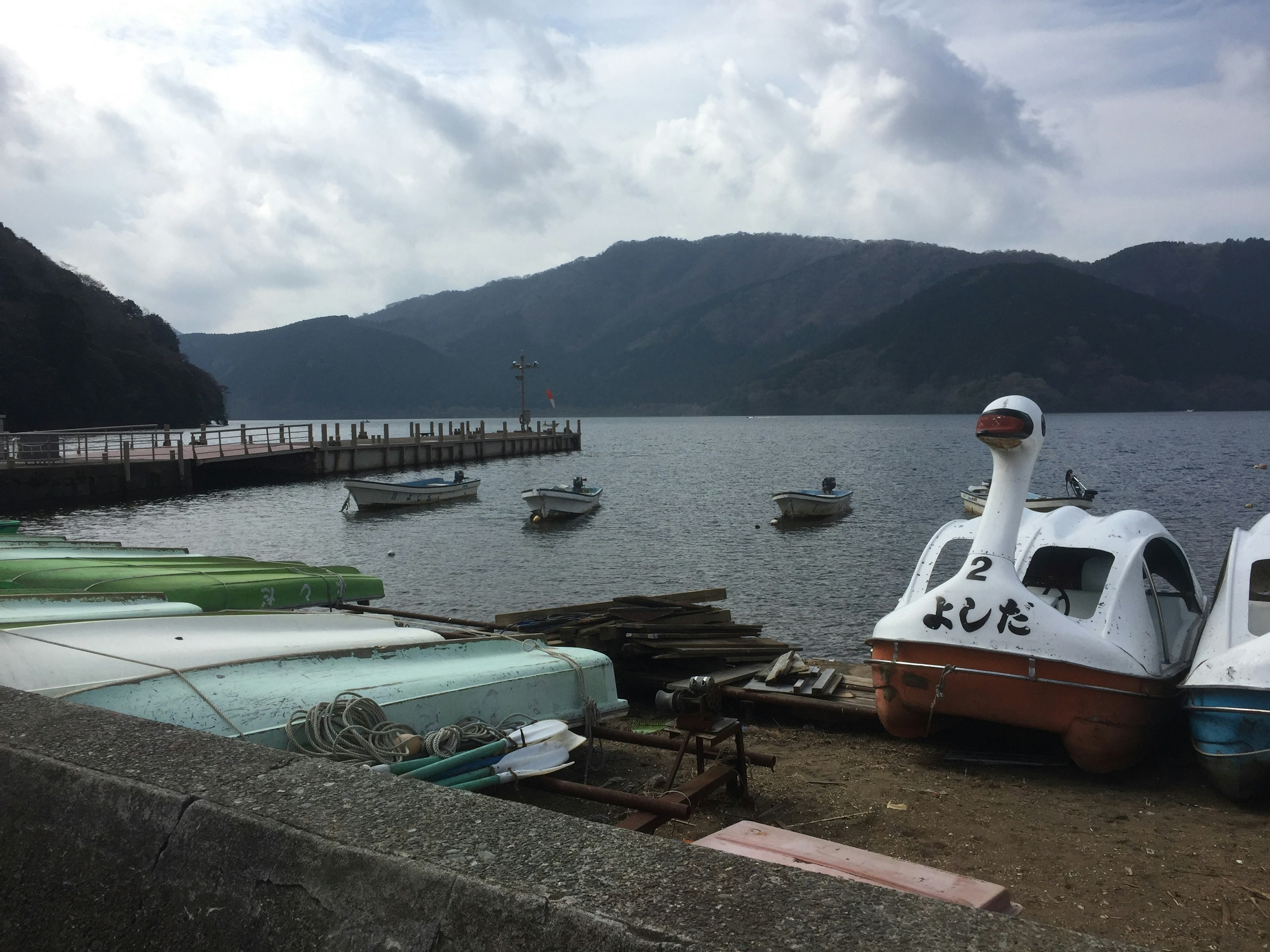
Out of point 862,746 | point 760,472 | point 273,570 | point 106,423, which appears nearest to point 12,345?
point 106,423

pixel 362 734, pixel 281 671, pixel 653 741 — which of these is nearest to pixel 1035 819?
pixel 653 741

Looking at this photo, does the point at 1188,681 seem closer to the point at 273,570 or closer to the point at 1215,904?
the point at 1215,904

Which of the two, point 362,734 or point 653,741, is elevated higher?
point 362,734

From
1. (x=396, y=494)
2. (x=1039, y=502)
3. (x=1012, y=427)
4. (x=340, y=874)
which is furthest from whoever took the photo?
(x=396, y=494)

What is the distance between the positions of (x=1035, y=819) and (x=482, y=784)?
4507 mm

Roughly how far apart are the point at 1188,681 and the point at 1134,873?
258 cm

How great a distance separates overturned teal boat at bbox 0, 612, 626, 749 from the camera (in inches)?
225

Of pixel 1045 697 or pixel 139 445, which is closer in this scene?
pixel 1045 697

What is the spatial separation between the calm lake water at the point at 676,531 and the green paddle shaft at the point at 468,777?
1079 centimetres

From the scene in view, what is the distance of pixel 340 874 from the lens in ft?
8.27

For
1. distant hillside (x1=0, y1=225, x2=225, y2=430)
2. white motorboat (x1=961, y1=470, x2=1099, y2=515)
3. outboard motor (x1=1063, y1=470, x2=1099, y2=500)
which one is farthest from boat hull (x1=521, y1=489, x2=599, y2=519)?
distant hillside (x1=0, y1=225, x2=225, y2=430)

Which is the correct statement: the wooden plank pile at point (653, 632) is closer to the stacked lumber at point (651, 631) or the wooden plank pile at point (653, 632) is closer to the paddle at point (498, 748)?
the stacked lumber at point (651, 631)

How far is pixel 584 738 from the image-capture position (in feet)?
20.5

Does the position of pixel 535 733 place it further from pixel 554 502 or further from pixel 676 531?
pixel 554 502
